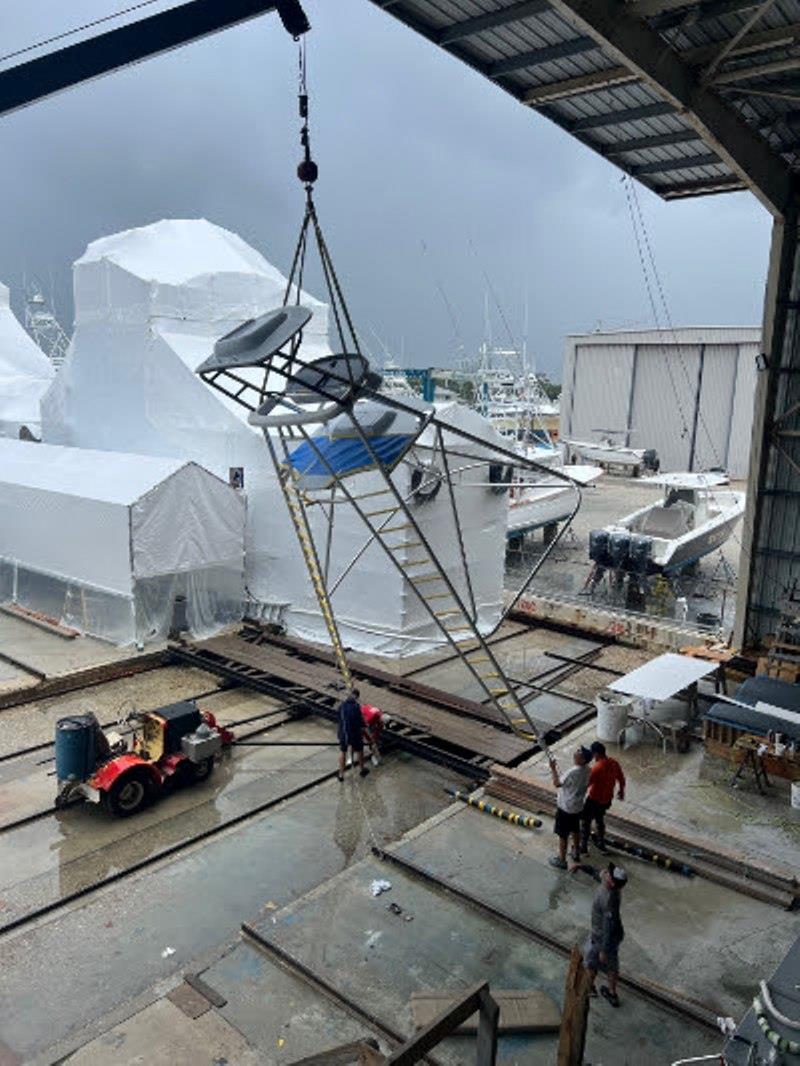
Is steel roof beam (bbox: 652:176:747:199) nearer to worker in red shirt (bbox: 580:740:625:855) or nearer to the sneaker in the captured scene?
worker in red shirt (bbox: 580:740:625:855)

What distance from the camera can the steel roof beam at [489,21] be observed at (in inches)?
348

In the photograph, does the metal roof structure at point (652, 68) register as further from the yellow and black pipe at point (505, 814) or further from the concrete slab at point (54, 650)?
A: the concrete slab at point (54, 650)

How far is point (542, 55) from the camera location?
9859mm

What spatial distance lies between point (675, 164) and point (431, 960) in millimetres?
12450

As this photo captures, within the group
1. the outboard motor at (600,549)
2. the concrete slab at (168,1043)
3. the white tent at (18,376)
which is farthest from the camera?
the white tent at (18,376)

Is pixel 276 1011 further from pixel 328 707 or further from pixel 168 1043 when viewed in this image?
pixel 328 707

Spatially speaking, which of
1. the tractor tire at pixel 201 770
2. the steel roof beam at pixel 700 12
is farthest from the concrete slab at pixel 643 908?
the steel roof beam at pixel 700 12

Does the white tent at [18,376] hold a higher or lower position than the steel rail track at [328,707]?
higher

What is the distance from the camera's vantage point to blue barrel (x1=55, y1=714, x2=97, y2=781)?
31.9ft

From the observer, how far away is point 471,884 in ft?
26.2

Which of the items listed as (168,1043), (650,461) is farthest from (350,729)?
(650,461)

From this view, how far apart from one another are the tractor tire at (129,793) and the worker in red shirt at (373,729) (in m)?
3.00

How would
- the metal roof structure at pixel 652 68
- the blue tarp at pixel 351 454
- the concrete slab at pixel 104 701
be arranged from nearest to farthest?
the blue tarp at pixel 351 454
the metal roof structure at pixel 652 68
the concrete slab at pixel 104 701

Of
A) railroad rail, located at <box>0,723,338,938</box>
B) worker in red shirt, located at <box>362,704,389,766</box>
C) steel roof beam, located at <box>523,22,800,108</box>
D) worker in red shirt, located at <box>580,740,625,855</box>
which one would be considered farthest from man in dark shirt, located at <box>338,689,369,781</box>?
steel roof beam, located at <box>523,22,800,108</box>
